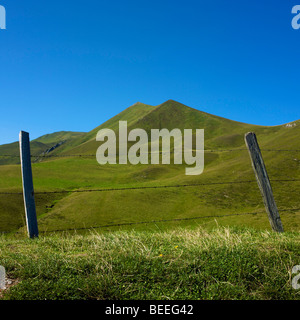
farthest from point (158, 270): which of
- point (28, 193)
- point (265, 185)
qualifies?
point (265, 185)

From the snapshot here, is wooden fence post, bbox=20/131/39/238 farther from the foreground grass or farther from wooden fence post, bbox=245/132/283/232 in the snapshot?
wooden fence post, bbox=245/132/283/232

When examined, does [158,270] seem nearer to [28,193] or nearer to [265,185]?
[28,193]

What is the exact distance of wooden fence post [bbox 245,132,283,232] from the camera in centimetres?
668

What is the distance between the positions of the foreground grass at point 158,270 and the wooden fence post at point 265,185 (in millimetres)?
1585

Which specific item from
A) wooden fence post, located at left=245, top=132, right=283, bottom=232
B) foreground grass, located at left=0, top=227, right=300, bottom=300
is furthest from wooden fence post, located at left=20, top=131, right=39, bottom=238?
wooden fence post, located at left=245, top=132, right=283, bottom=232

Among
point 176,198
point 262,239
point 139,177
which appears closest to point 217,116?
point 139,177

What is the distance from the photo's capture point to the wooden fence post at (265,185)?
263 inches

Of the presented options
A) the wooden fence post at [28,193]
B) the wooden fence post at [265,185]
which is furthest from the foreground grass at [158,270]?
the wooden fence post at [265,185]

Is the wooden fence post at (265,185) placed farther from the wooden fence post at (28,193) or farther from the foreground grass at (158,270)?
the wooden fence post at (28,193)
